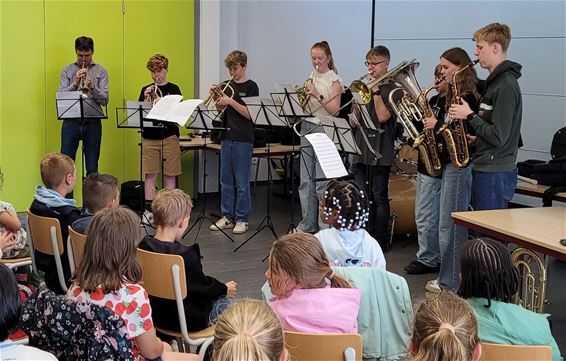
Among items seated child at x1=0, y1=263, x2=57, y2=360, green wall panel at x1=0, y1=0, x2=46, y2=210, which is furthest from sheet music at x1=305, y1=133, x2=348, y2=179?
green wall panel at x1=0, y1=0, x2=46, y2=210

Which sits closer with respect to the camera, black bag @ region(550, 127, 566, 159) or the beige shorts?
black bag @ region(550, 127, 566, 159)

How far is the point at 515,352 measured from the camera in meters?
1.99

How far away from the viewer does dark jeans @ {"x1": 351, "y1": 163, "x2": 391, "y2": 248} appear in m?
5.59

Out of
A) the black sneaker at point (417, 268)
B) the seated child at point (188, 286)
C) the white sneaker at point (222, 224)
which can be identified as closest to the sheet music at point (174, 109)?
the white sneaker at point (222, 224)

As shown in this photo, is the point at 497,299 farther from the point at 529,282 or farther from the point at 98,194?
the point at 98,194

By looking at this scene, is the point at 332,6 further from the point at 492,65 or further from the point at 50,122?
the point at 492,65

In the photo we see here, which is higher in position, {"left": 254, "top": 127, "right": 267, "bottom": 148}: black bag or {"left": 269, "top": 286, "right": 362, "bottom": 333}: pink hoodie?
{"left": 254, "top": 127, "right": 267, "bottom": 148}: black bag

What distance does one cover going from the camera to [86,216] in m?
3.45

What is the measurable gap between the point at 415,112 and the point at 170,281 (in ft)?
8.86

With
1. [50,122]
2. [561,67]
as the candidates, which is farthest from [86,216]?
[561,67]

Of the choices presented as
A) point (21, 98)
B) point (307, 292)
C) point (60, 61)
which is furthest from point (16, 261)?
point (60, 61)

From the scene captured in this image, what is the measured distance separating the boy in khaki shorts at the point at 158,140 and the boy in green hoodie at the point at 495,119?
3.21 metres

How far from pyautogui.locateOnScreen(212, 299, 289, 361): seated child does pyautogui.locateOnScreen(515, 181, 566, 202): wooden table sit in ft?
11.7

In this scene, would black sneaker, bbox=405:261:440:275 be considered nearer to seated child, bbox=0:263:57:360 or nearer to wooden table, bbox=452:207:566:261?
wooden table, bbox=452:207:566:261
